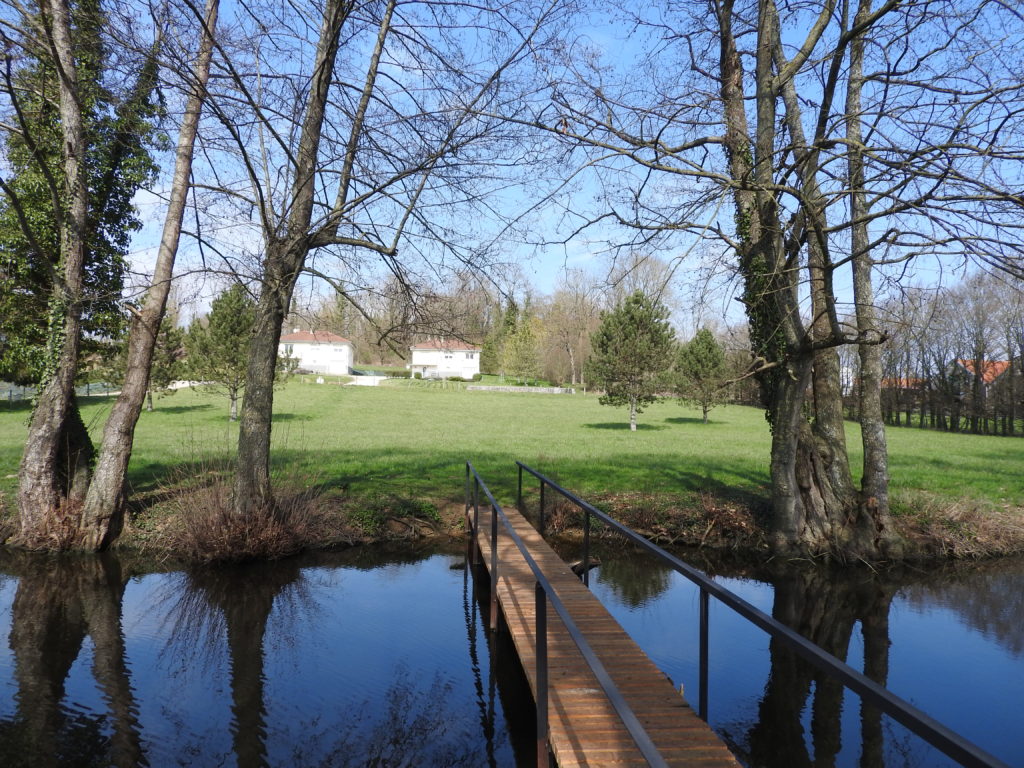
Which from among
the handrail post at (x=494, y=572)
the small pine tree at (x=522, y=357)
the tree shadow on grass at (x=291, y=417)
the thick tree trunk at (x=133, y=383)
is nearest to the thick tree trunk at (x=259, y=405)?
the thick tree trunk at (x=133, y=383)

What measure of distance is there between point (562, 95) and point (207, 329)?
2372 cm

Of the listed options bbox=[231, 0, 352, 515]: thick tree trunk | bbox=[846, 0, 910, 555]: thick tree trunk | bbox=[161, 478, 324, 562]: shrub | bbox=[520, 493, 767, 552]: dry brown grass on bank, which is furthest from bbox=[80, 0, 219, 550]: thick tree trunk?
bbox=[846, 0, 910, 555]: thick tree trunk

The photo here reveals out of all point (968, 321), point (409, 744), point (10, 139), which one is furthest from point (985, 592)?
point (968, 321)

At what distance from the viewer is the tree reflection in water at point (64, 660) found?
460 cm

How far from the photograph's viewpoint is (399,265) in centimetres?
951

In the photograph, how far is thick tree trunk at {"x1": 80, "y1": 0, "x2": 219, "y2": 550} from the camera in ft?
30.8

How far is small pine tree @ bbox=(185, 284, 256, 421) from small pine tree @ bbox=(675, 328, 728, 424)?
19716 millimetres

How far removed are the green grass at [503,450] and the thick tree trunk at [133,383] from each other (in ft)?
3.06

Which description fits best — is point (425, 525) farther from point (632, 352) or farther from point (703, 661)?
point (632, 352)

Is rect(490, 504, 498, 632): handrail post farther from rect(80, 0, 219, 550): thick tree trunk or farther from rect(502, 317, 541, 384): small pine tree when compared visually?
rect(502, 317, 541, 384): small pine tree

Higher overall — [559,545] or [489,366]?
[489,366]

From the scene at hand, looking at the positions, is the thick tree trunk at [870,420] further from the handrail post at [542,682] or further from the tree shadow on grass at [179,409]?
the tree shadow on grass at [179,409]

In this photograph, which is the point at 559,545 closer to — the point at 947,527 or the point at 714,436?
the point at 947,527

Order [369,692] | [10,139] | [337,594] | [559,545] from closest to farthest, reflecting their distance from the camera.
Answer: [369,692] → [337,594] → [559,545] → [10,139]
